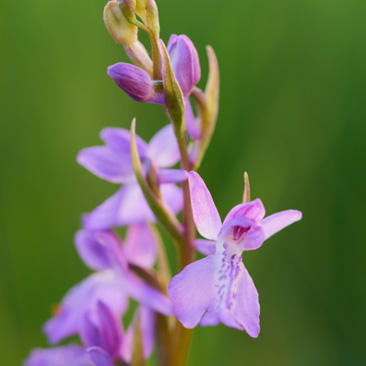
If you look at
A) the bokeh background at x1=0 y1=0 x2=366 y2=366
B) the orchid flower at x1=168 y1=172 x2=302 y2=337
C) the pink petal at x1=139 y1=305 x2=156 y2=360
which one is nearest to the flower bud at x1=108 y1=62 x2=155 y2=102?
the orchid flower at x1=168 y1=172 x2=302 y2=337

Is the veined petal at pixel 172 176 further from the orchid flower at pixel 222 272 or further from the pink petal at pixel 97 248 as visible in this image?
the pink petal at pixel 97 248

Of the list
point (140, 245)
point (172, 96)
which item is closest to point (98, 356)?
point (140, 245)

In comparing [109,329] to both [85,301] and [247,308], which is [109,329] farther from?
[247,308]

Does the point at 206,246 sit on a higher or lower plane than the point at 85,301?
higher

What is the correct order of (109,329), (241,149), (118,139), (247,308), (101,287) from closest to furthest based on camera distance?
(247,308)
(109,329)
(118,139)
(101,287)
(241,149)

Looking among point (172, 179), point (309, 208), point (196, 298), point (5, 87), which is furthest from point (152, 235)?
point (5, 87)

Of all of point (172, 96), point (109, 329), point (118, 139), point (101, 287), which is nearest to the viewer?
point (172, 96)

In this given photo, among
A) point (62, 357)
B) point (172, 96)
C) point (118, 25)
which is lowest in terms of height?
point (62, 357)
